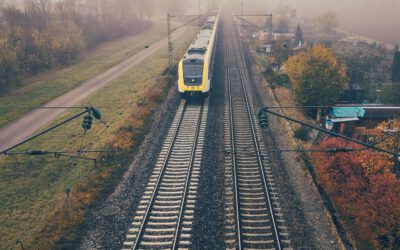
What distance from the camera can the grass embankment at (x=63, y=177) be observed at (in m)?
16.1

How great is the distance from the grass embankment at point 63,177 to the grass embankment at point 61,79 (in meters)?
5.22

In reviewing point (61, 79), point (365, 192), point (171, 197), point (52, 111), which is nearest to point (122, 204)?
point (171, 197)

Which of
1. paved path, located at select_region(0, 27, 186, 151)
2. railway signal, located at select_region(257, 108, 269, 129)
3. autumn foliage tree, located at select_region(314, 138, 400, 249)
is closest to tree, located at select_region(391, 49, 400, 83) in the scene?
autumn foliage tree, located at select_region(314, 138, 400, 249)

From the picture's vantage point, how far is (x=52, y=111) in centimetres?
3203

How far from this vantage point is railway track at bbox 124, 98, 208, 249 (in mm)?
15273

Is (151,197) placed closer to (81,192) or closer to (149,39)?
(81,192)

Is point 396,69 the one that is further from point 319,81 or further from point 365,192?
point 365,192

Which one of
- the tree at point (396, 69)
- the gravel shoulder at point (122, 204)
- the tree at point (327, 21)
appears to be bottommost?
the gravel shoulder at point (122, 204)

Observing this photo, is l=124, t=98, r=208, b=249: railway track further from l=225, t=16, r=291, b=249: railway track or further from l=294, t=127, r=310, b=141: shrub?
l=294, t=127, r=310, b=141: shrub

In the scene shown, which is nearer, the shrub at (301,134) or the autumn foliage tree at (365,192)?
the autumn foliage tree at (365,192)

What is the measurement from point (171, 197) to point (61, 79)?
31538 mm

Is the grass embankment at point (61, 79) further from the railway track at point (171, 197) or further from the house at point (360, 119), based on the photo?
the house at point (360, 119)

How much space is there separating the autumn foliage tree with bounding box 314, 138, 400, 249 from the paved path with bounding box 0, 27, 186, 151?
22416mm

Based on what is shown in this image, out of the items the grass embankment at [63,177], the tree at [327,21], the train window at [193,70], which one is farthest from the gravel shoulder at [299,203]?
the tree at [327,21]
